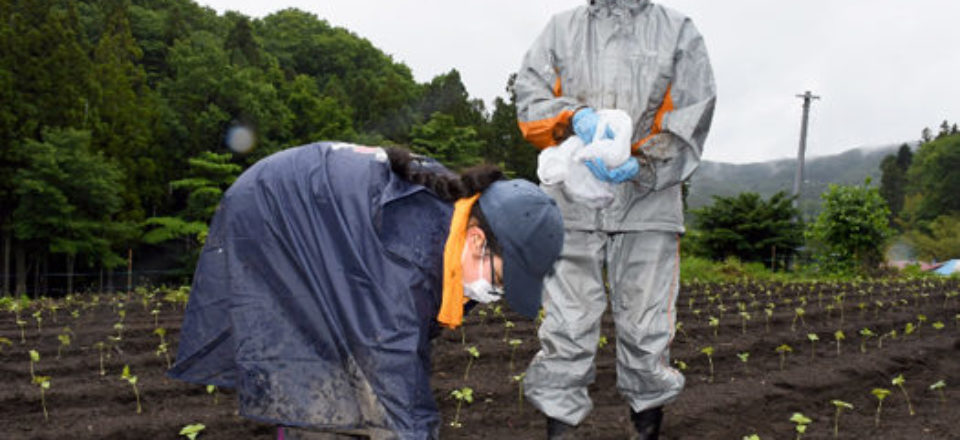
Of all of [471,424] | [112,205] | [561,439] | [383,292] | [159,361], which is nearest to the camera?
[383,292]

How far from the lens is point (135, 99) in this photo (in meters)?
24.6

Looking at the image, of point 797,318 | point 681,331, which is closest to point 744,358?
point 681,331

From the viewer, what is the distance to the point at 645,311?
2.49m

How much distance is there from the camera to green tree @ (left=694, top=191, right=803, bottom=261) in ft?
63.8

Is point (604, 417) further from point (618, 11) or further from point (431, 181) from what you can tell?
point (431, 181)

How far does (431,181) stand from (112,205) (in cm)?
1971

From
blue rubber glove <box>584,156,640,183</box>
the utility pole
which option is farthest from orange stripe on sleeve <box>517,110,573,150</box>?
the utility pole

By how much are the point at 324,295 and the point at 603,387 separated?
2.69m

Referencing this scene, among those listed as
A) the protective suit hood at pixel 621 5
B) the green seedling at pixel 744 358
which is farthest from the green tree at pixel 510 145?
the protective suit hood at pixel 621 5

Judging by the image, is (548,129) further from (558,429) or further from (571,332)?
(558,429)

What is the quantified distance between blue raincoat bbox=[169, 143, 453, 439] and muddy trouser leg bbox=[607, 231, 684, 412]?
3.16 feet

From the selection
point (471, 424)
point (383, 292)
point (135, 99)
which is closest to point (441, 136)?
point (135, 99)

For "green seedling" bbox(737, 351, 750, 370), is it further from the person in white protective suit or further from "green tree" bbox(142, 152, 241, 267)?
"green tree" bbox(142, 152, 241, 267)

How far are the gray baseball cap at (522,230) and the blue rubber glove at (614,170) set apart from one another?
65 centimetres
